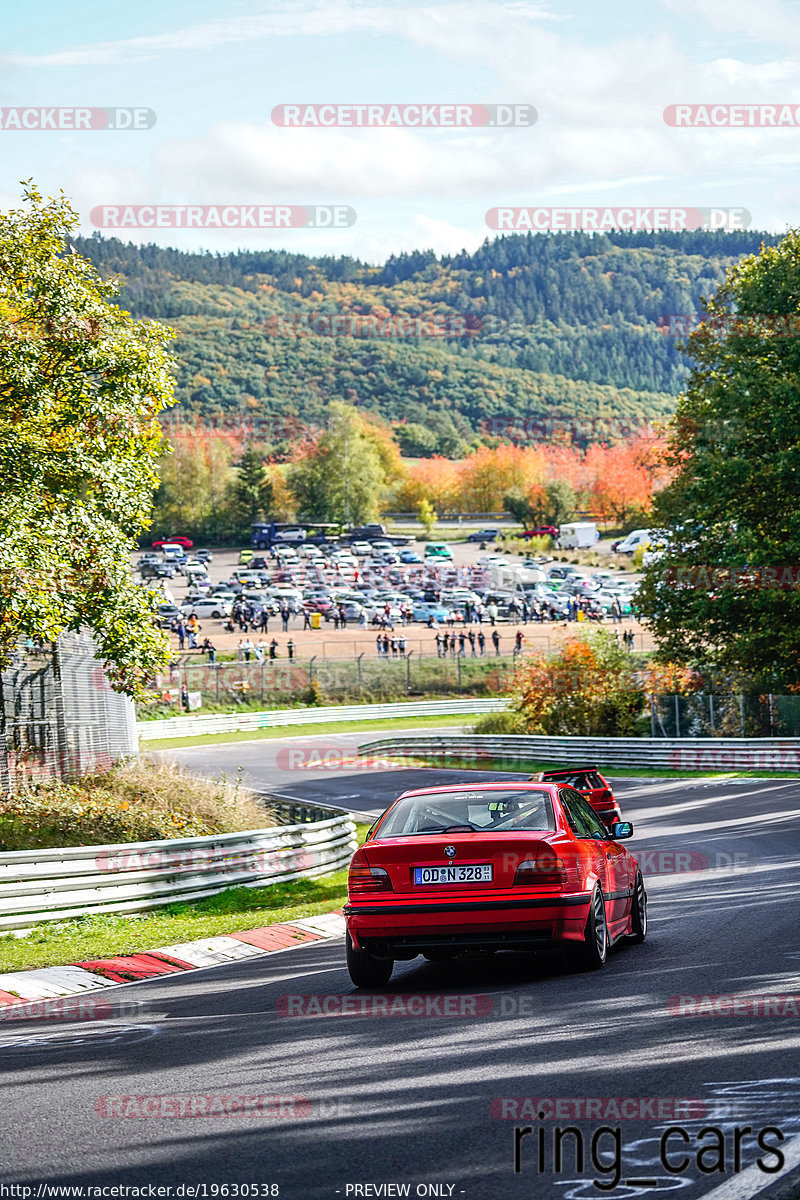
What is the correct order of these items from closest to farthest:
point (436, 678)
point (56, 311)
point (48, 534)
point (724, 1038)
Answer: point (724, 1038), point (48, 534), point (56, 311), point (436, 678)

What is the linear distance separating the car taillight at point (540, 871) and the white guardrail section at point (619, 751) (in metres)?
23.6

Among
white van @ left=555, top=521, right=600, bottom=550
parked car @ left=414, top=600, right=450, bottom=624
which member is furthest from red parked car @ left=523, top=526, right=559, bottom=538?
parked car @ left=414, top=600, right=450, bottom=624

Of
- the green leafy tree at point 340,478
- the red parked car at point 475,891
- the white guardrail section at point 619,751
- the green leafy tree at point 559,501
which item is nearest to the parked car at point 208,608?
the white guardrail section at point 619,751

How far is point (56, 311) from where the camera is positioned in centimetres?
1867

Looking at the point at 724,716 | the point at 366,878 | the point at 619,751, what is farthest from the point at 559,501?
A: the point at 366,878

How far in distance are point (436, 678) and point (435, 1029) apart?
52548 mm

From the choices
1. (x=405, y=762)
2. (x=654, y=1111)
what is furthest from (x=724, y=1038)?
(x=405, y=762)

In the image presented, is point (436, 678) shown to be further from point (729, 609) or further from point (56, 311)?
point (56, 311)

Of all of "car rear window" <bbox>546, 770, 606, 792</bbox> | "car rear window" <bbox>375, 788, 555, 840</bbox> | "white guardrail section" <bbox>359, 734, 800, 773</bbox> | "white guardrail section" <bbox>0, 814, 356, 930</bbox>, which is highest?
"car rear window" <bbox>375, 788, 555, 840</bbox>

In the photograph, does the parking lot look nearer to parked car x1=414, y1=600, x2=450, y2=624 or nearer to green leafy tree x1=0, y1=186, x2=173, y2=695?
parked car x1=414, y1=600, x2=450, y2=624

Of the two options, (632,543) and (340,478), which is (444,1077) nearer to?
(632,543)

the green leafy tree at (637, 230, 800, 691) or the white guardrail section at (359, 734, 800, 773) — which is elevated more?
the green leafy tree at (637, 230, 800, 691)

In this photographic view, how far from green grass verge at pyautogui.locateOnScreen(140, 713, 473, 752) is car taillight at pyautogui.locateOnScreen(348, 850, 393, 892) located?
39.3 meters

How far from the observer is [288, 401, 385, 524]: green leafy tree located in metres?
Result: 148
